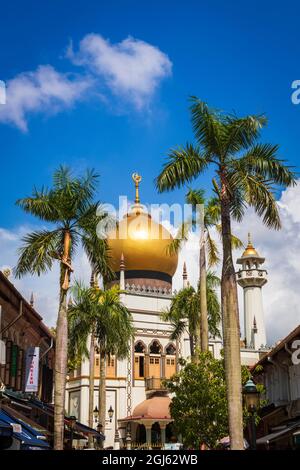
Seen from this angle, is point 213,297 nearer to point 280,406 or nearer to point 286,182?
point 280,406

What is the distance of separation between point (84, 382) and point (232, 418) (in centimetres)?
3378

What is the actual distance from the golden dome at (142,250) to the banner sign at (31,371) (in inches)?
1091

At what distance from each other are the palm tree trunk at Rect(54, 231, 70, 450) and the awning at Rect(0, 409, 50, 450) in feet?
3.49

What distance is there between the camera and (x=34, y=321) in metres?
30.2

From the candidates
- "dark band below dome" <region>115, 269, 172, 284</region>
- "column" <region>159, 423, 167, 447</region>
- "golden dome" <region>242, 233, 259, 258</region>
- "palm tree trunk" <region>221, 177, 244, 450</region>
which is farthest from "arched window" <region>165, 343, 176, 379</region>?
"palm tree trunk" <region>221, 177, 244, 450</region>

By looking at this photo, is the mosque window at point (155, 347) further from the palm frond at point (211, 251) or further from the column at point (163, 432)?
the palm frond at point (211, 251)

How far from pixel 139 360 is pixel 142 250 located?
10.5 meters

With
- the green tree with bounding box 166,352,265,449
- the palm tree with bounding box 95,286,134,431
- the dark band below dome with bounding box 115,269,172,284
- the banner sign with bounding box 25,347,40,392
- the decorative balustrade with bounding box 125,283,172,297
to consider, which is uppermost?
the dark band below dome with bounding box 115,269,172,284

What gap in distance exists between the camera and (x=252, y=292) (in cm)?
6625

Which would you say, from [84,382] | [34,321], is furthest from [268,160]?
[84,382]

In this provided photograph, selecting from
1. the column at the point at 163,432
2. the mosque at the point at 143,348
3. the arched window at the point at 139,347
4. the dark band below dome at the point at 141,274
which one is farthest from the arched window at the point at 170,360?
the dark band below dome at the point at 141,274

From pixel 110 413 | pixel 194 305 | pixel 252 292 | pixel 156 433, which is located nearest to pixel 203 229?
pixel 194 305

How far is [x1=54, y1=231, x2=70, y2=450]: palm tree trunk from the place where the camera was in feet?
68.3

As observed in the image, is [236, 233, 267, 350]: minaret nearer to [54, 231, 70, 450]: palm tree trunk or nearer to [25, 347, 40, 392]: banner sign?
[25, 347, 40, 392]: banner sign
